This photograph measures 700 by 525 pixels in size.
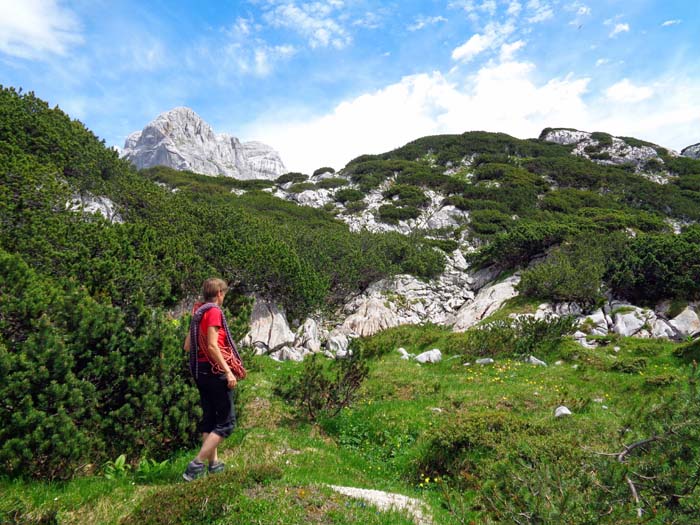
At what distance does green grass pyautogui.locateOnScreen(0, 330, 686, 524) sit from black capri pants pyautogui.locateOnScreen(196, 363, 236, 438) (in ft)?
2.17

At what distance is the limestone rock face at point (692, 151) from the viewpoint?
77.1 meters

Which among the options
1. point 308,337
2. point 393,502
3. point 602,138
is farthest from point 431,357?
point 602,138

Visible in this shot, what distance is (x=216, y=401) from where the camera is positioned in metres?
Result: 5.30

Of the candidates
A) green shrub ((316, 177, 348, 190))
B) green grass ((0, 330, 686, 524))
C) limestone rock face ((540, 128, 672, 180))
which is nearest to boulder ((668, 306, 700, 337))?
green grass ((0, 330, 686, 524))

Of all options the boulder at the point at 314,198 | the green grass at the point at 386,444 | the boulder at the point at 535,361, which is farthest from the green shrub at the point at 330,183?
the boulder at the point at 535,361

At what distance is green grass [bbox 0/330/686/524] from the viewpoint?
4113 mm

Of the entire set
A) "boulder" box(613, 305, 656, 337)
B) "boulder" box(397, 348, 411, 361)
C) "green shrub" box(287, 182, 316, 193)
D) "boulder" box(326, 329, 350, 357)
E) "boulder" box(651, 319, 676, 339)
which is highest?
"green shrub" box(287, 182, 316, 193)

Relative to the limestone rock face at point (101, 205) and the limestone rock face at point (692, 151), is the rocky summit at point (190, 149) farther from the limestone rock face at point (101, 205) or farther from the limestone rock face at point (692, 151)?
the limestone rock face at point (692, 151)

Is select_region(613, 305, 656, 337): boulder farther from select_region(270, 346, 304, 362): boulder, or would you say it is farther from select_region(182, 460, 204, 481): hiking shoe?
select_region(182, 460, 204, 481): hiking shoe

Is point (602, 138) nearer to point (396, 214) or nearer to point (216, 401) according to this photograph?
point (396, 214)

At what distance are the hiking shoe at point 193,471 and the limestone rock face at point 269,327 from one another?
13.8 m

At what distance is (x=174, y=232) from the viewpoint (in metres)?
19.6

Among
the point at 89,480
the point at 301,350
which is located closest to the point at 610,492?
the point at 89,480

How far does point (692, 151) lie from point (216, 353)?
10752 cm
